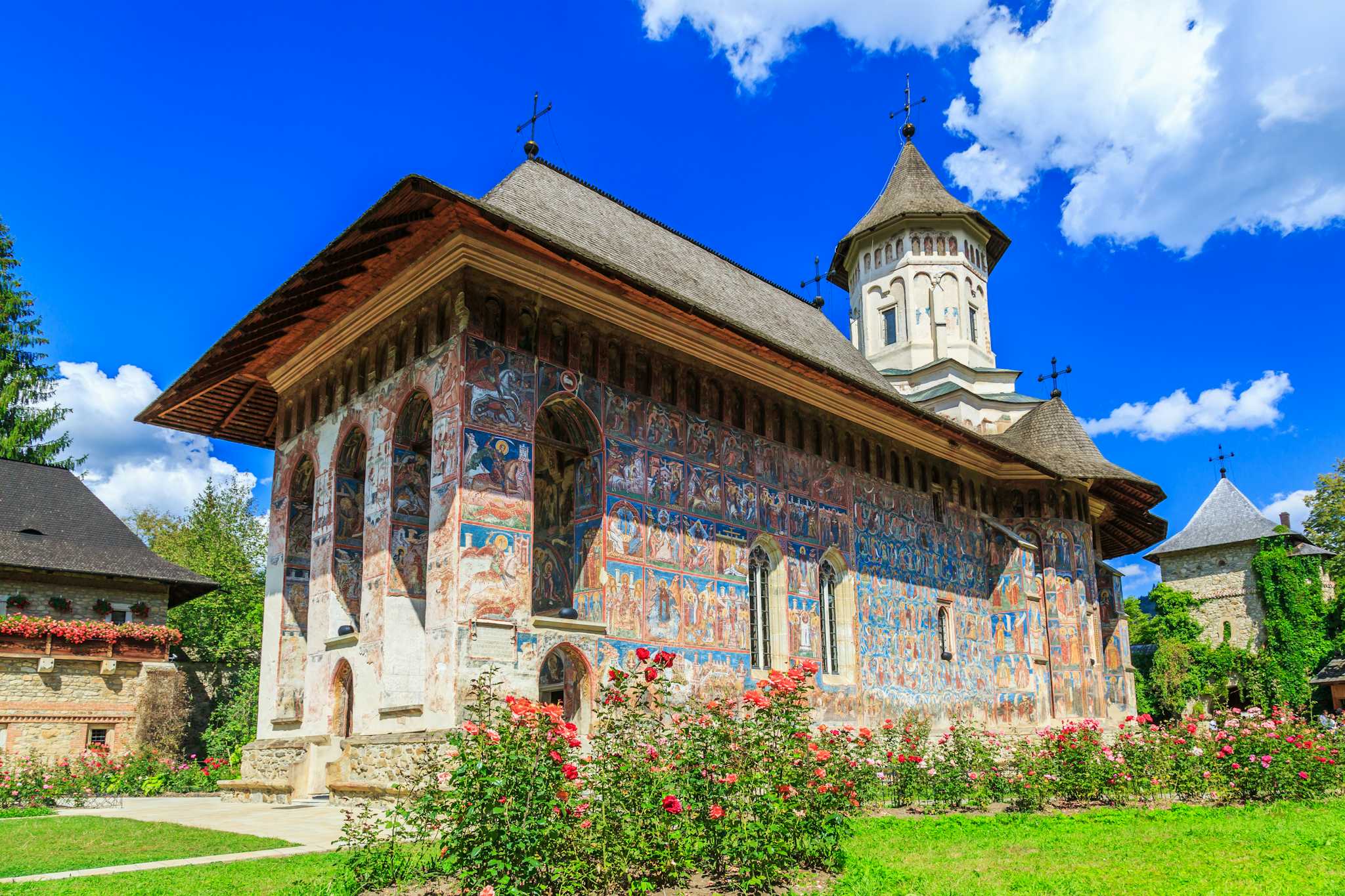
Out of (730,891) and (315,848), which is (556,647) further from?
(730,891)

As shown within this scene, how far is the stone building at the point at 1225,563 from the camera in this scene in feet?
124

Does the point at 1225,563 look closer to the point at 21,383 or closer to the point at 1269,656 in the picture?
the point at 1269,656

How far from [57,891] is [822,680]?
1238 cm

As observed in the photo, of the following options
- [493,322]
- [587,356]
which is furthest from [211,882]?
[587,356]

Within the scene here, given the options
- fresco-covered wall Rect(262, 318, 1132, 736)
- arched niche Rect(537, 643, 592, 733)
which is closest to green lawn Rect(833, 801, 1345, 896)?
arched niche Rect(537, 643, 592, 733)

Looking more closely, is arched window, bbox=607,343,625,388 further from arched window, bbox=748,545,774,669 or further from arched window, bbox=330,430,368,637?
arched window, bbox=330,430,368,637

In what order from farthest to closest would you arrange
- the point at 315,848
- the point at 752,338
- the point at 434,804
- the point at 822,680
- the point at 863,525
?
the point at 863,525 < the point at 822,680 < the point at 752,338 < the point at 315,848 < the point at 434,804

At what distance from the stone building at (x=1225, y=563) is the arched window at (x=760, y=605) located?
2828 cm

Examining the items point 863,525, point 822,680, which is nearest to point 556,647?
point 822,680

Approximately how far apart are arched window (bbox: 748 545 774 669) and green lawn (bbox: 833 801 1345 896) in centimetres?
599

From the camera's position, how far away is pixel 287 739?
49.0 ft

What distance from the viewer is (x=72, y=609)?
21.9 meters

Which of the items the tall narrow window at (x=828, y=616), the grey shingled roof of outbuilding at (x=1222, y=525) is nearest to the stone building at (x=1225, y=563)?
the grey shingled roof of outbuilding at (x=1222, y=525)

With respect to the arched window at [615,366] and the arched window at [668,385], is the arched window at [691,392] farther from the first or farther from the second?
the arched window at [615,366]
